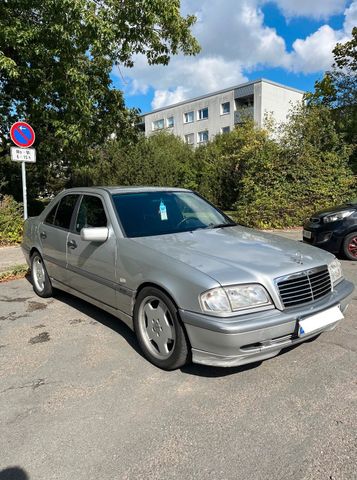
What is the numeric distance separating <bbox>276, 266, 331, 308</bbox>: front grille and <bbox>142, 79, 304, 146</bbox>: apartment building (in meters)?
41.2

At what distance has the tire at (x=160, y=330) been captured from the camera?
130 inches

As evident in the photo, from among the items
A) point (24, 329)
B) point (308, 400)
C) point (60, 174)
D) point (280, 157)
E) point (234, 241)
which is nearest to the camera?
point (308, 400)

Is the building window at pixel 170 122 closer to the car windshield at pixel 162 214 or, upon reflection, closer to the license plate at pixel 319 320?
the car windshield at pixel 162 214

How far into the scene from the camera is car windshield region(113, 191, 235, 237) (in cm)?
422

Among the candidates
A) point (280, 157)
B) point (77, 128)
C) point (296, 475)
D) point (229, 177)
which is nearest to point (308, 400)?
point (296, 475)

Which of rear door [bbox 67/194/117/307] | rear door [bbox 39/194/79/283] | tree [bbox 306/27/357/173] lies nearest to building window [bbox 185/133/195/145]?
tree [bbox 306/27/357/173]

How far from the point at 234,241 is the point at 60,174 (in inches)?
657

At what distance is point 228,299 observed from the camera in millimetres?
3064

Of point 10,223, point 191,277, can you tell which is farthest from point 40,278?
point 10,223

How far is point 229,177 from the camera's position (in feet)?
63.4

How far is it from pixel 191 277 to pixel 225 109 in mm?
51467

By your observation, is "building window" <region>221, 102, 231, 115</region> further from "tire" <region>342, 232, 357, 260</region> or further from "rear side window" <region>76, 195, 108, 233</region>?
"rear side window" <region>76, 195, 108, 233</region>

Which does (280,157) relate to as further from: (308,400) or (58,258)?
(308,400)

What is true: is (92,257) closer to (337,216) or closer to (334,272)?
(334,272)
